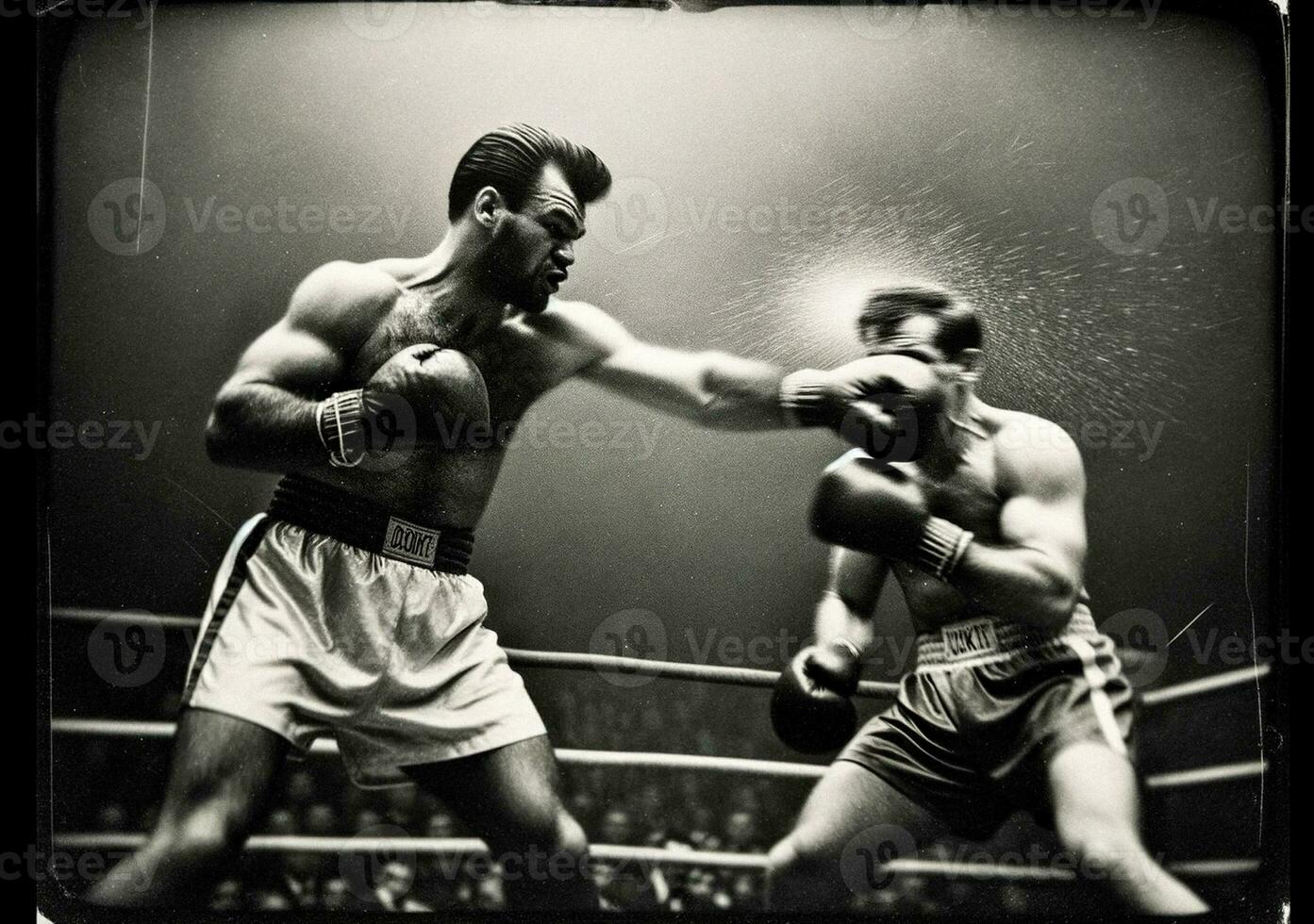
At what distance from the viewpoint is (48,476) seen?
2.39 metres

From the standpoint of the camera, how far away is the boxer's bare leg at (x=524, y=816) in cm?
225

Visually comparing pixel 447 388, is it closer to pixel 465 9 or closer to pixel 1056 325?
pixel 465 9

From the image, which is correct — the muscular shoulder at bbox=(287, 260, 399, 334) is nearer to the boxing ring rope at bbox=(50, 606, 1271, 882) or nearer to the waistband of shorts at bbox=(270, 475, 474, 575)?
the waistband of shorts at bbox=(270, 475, 474, 575)

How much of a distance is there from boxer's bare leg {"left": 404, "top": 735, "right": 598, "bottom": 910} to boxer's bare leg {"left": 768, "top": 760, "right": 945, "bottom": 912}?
1.36 feet

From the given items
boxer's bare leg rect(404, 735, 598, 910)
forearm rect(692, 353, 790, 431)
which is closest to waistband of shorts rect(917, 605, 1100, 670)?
forearm rect(692, 353, 790, 431)

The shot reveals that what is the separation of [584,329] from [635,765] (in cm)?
94

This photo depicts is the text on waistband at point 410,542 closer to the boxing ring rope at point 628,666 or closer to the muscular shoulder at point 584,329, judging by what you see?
the boxing ring rope at point 628,666

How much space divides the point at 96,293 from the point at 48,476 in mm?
415

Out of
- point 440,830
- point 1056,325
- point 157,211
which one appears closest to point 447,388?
point 157,211

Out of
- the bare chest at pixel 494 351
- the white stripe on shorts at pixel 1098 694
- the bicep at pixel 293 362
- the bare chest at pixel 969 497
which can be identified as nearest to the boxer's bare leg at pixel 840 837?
the white stripe on shorts at pixel 1098 694

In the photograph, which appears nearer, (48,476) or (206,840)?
(206,840)

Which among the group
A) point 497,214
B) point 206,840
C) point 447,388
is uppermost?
point 497,214

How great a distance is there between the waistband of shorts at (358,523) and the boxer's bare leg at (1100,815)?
1.37m

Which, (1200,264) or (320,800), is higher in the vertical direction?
(1200,264)
